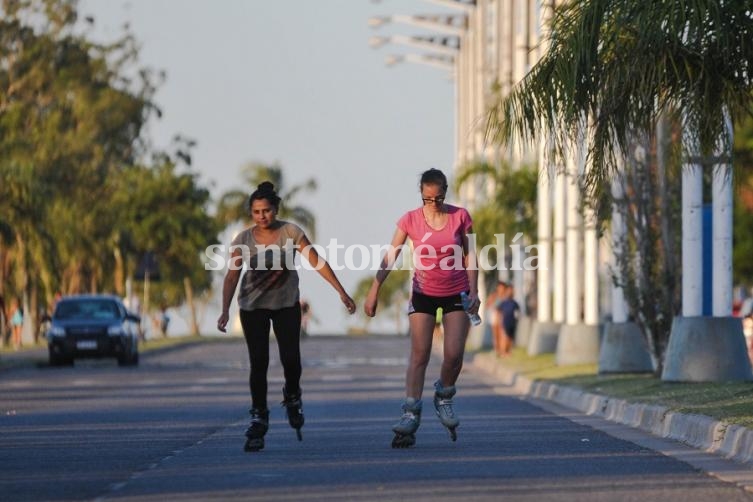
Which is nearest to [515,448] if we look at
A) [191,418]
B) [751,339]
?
[191,418]

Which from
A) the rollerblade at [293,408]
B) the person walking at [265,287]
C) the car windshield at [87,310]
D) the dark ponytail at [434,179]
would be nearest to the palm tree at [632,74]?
the dark ponytail at [434,179]

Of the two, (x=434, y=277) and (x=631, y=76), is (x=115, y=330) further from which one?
(x=434, y=277)

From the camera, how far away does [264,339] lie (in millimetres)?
16906

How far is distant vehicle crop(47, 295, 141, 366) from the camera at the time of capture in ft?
147

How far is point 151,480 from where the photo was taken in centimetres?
1391

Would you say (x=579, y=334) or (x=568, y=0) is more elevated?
(x=568, y=0)

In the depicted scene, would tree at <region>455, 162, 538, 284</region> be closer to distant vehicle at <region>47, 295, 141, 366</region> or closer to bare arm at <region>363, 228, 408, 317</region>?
distant vehicle at <region>47, 295, 141, 366</region>

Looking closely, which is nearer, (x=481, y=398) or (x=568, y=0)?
(x=568, y=0)

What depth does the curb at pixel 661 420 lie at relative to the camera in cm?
1638

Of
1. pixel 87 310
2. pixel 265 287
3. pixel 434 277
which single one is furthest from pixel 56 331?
pixel 434 277

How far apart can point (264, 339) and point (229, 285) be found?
0.58 metres

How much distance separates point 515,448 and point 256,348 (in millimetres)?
2230

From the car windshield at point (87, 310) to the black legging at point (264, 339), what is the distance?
29.0 m

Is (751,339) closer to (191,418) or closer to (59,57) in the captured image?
(191,418)
